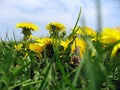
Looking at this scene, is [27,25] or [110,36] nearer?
[110,36]

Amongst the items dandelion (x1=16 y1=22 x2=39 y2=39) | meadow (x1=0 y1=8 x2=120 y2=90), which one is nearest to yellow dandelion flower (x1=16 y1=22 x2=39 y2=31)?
dandelion (x1=16 y1=22 x2=39 y2=39)

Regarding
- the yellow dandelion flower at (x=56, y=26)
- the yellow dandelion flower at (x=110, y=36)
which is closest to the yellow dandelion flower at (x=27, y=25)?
the yellow dandelion flower at (x=56, y=26)

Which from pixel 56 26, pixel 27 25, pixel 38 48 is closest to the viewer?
pixel 38 48

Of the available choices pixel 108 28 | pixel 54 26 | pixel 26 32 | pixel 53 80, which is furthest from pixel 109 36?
pixel 54 26

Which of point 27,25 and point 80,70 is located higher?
point 27,25

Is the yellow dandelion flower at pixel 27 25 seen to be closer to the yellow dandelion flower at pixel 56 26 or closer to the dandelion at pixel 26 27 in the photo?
the dandelion at pixel 26 27

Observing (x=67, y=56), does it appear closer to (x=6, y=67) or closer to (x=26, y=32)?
(x=6, y=67)

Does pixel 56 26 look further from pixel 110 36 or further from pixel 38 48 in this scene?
pixel 110 36

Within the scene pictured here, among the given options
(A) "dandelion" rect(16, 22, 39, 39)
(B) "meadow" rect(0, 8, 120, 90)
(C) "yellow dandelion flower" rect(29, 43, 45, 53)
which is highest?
(A) "dandelion" rect(16, 22, 39, 39)

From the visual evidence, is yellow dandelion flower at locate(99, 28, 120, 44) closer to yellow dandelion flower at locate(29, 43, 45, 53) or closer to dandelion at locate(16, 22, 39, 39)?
yellow dandelion flower at locate(29, 43, 45, 53)

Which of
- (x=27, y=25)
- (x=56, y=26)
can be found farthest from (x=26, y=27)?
(x=56, y=26)

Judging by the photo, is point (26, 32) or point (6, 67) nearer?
point (6, 67)
